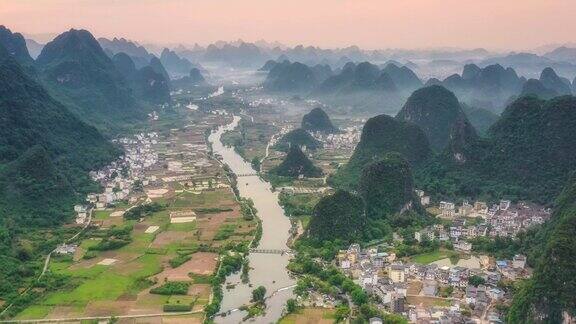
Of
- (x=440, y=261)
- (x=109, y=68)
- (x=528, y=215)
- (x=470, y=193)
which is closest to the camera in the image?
(x=440, y=261)

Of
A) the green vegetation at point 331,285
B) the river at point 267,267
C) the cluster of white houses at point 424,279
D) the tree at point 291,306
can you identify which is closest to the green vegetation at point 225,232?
the river at point 267,267

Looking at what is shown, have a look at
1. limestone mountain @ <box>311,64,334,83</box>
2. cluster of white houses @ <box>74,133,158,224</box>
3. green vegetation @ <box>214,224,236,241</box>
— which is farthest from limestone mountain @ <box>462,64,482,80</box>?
green vegetation @ <box>214,224,236,241</box>

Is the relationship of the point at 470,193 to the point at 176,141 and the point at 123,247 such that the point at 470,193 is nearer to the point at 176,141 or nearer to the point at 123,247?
the point at 123,247

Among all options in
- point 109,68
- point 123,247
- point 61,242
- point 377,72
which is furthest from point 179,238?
point 377,72

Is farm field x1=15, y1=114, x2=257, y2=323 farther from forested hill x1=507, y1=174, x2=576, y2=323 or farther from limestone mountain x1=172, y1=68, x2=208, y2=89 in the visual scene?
limestone mountain x1=172, y1=68, x2=208, y2=89

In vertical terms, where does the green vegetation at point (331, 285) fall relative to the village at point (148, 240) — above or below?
above

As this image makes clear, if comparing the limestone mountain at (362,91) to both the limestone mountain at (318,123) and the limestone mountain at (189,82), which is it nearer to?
the limestone mountain at (318,123)
